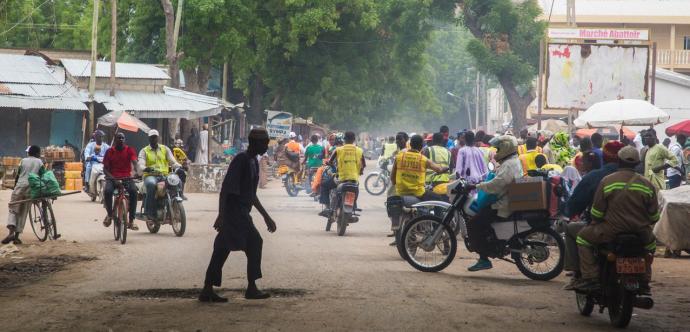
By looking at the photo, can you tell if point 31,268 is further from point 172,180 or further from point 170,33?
point 170,33

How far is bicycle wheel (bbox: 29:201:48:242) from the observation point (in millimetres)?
16000

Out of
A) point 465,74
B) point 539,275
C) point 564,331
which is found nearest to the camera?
point 564,331

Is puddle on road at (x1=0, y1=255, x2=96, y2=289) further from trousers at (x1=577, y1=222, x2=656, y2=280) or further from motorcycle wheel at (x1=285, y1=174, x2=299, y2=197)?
motorcycle wheel at (x1=285, y1=174, x2=299, y2=197)

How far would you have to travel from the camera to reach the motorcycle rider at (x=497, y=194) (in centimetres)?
1189

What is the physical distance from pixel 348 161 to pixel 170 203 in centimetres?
287

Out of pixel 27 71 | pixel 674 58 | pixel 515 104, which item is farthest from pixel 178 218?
pixel 674 58

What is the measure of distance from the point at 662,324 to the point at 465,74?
102 m

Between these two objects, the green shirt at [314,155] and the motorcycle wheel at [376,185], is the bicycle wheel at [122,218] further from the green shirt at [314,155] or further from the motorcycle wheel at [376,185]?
the motorcycle wheel at [376,185]

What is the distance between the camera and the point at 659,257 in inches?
595

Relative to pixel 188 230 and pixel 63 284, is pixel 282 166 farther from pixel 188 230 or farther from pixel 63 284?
pixel 63 284

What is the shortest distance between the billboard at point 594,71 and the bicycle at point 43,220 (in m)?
21.3

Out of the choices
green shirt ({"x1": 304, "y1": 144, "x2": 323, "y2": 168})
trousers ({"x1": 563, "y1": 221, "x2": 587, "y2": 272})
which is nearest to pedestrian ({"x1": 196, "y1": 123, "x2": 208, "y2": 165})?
green shirt ({"x1": 304, "y1": 144, "x2": 323, "y2": 168})

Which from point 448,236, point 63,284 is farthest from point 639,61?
point 63,284

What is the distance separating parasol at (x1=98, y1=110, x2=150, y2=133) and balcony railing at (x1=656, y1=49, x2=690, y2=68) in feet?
105
